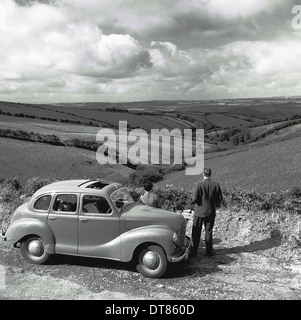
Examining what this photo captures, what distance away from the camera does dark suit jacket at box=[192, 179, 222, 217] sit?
29.2 feet

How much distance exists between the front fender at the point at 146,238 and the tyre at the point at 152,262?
0.17m

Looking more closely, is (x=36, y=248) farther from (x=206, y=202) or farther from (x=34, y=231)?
(x=206, y=202)

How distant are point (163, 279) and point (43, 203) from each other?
360 centimetres

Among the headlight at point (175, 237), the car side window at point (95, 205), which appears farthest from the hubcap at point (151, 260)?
the car side window at point (95, 205)

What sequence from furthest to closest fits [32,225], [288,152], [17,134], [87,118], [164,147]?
[87,118], [164,147], [17,134], [288,152], [32,225]

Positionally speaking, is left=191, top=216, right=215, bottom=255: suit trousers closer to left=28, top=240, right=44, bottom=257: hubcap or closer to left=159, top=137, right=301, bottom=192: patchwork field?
left=28, top=240, right=44, bottom=257: hubcap

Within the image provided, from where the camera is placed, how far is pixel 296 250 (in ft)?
30.3

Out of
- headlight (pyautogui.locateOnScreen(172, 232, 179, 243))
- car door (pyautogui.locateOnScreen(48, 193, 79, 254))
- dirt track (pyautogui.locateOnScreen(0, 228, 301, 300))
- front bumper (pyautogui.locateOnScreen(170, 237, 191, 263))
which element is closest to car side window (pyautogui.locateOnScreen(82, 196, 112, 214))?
car door (pyautogui.locateOnScreen(48, 193, 79, 254))

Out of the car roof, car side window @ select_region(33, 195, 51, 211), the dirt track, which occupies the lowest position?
the dirt track

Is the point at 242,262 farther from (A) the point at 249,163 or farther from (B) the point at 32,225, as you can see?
(A) the point at 249,163

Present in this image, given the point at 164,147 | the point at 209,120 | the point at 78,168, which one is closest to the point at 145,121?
the point at 209,120

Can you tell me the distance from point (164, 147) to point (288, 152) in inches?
1297
